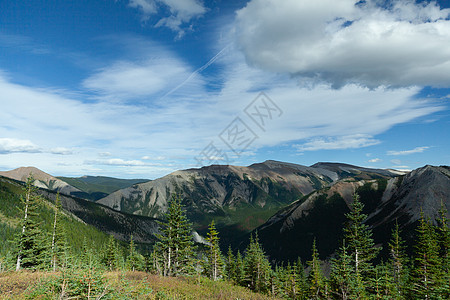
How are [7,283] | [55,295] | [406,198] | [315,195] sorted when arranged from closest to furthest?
1. [55,295]
2. [7,283]
3. [406,198]
4. [315,195]

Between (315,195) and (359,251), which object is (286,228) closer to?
(315,195)

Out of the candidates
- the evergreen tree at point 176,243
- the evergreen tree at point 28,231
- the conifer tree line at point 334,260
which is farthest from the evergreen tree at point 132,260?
the evergreen tree at point 176,243

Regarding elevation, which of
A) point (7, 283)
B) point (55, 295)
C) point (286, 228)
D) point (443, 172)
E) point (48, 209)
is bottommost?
point (286, 228)

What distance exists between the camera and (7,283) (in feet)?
39.4

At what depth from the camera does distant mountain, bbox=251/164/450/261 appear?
118769mm

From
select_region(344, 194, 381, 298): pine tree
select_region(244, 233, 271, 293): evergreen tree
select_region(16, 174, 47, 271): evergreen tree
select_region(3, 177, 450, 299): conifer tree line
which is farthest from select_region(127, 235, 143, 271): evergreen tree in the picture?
select_region(344, 194, 381, 298): pine tree

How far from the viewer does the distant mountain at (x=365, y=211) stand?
118769 millimetres

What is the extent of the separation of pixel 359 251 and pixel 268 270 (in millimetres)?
28819

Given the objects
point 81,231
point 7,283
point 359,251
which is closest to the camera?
point 7,283

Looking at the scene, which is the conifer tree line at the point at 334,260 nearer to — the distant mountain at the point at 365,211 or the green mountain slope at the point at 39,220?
the distant mountain at the point at 365,211

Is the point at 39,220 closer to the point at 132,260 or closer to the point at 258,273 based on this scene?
the point at 132,260

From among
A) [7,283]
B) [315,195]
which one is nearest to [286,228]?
[315,195]

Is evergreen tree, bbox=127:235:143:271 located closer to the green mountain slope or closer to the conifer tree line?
the conifer tree line

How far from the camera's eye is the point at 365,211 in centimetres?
15988
